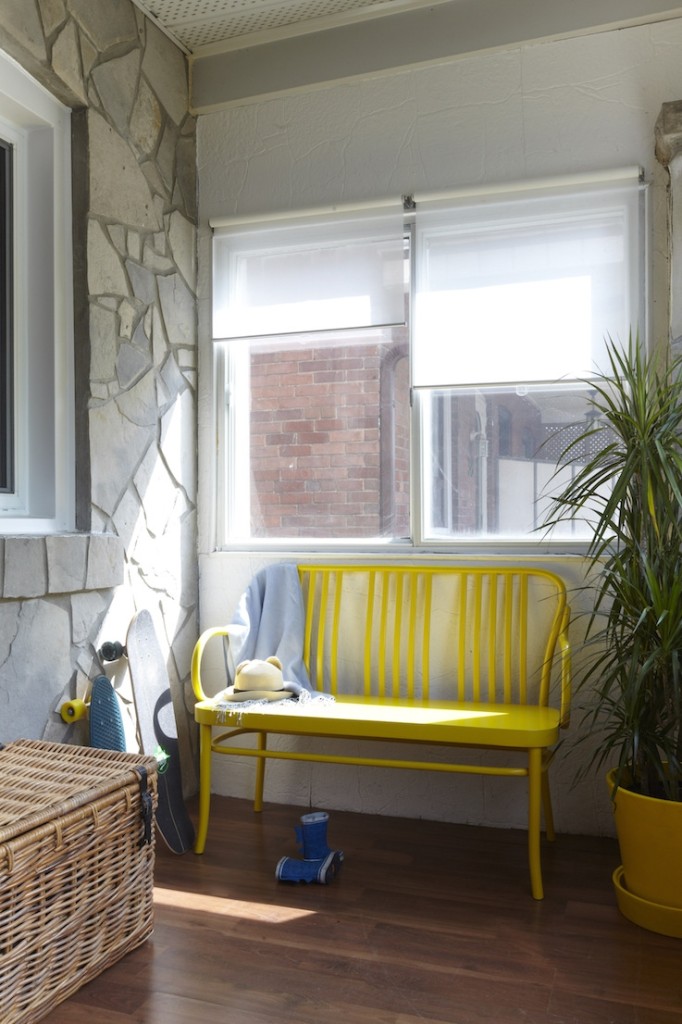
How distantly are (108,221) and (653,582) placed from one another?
2025 mm

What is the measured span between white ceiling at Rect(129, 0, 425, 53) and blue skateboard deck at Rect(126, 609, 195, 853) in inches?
82.2

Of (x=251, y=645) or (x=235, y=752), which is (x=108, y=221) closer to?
(x=251, y=645)

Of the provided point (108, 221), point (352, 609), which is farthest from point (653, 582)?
point (108, 221)

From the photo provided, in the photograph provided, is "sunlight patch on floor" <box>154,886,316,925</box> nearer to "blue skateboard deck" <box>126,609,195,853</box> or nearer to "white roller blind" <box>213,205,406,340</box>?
"blue skateboard deck" <box>126,609,195,853</box>

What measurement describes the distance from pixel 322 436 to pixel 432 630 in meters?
0.82

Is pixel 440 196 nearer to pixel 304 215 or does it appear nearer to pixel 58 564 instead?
pixel 304 215

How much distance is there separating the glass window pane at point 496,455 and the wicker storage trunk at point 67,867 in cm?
141

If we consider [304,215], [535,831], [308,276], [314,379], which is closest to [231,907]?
[535,831]

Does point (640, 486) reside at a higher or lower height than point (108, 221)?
lower

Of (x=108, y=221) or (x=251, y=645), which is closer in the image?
(x=108, y=221)

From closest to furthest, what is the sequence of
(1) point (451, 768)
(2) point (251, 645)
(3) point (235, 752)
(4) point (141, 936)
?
(4) point (141, 936)
(1) point (451, 768)
(3) point (235, 752)
(2) point (251, 645)

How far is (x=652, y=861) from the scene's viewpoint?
2195 millimetres

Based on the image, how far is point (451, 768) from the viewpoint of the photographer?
98.6 inches

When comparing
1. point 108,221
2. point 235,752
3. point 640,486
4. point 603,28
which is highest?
point 603,28
